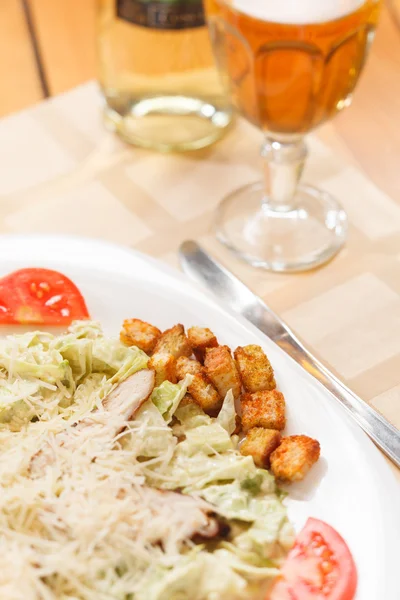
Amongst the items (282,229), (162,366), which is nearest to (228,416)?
(162,366)

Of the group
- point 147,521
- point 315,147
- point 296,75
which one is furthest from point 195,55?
point 147,521

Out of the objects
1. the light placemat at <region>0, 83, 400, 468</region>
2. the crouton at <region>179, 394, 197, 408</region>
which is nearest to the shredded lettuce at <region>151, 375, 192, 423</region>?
the crouton at <region>179, 394, 197, 408</region>

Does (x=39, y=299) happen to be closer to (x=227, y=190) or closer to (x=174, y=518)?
(x=174, y=518)

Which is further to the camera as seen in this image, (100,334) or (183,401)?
(100,334)

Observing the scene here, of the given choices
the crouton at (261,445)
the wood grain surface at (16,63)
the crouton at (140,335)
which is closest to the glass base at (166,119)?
the wood grain surface at (16,63)

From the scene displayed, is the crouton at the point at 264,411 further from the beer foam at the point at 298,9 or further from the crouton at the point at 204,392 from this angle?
the beer foam at the point at 298,9

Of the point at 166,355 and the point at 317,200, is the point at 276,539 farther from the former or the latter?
the point at 317,200
